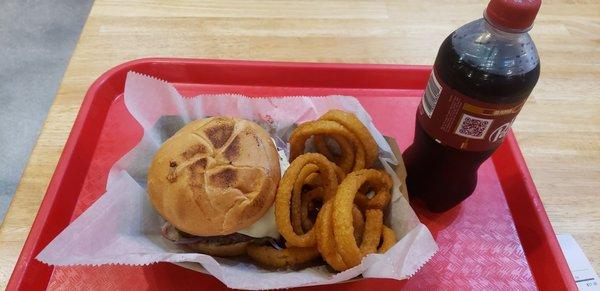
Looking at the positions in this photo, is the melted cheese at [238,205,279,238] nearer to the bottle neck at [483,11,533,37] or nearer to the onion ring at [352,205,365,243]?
the onion ring at [352,205,365,243]

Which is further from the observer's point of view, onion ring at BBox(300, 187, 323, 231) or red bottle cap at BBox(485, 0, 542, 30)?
onion ring at BBox(300, 187, 323, 231)

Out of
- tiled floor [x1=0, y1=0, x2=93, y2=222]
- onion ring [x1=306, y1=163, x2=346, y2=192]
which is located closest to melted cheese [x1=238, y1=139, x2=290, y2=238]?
onion ring [x1=306, y1=163, x2=346, y2=192]

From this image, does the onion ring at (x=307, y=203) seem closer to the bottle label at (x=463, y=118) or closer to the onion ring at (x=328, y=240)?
the onion ring at (x=328, y=240)

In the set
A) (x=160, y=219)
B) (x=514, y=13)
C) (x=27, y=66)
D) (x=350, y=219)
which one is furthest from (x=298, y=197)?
(x=27, y=66)

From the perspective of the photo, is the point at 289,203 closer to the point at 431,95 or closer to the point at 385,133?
the point at 431,95

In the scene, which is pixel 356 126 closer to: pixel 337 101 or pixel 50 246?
pixel 337 101

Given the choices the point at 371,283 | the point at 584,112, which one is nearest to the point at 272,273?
the point at 371,283
